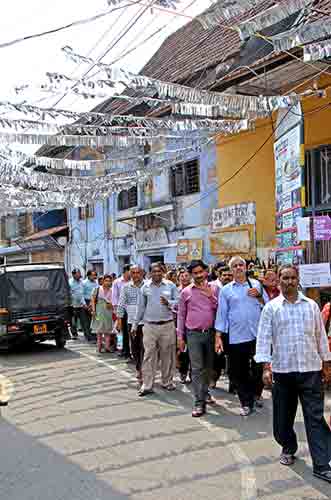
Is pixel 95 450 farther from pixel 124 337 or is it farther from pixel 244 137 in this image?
pixel 244 137

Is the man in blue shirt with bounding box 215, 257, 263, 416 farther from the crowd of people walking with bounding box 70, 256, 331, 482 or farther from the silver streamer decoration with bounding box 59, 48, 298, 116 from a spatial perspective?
the silver streamer decoration with bounding box 59, 48, 298, 116

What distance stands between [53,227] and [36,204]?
46.7ft

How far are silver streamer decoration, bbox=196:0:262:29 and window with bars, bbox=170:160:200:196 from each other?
10698mm

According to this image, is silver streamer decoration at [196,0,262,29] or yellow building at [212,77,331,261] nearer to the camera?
silver streamer decoration at [196,0,262,29]

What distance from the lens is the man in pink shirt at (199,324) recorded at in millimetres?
7223

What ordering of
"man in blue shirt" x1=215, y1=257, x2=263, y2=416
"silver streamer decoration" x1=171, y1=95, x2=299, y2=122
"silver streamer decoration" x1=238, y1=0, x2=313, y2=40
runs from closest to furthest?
"silver streamer decoration" x1=238, y1=0, x2=313, y2=40, "man in blue shirt" x1=215, y1=257, x2=263, y2=416, "silver streamer decoration" x1=171, y1=95, x2=299, y2=122

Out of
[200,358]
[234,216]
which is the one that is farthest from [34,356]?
[200,358]

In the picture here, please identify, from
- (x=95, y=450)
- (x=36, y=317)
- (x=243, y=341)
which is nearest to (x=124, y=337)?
(x=36, y=317)

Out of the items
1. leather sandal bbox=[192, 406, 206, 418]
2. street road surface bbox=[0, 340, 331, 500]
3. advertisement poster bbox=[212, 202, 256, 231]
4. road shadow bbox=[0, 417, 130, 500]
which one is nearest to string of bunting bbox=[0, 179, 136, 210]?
advertisement poster bbox=[212, 202, 256, 231]

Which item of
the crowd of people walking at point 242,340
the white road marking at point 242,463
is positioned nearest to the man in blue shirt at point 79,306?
the crowd of people walking at point 242,340

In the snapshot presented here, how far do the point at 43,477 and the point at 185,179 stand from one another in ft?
42.9

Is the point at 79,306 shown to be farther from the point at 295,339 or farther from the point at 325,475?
the point at 325,475

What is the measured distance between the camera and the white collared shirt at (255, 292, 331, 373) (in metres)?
4.92

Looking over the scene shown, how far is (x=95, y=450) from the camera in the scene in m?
5.78
